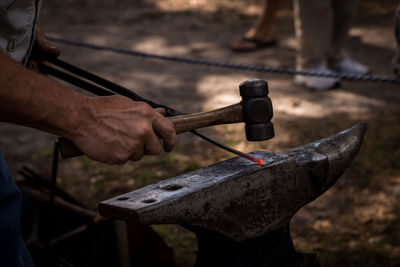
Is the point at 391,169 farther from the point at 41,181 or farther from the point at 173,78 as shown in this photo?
the point at 173,78

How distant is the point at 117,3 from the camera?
29.8 feet

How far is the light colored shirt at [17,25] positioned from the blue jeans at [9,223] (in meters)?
0.30

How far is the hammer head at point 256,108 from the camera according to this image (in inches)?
57.9

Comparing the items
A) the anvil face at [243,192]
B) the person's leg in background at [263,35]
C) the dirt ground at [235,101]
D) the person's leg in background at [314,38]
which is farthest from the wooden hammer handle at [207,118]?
the person's leg in background at [263,35]

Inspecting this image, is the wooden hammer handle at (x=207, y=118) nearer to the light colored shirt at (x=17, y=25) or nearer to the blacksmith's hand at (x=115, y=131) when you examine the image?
the blacksmith's hand at (x=115, y=131)

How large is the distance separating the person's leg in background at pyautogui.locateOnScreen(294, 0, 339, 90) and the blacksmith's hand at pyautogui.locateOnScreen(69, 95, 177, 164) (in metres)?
3.74

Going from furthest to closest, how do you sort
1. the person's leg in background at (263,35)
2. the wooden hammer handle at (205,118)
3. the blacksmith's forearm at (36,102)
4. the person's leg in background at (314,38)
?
the person's leg in background at (263,35), the person's leg in background at (314,38), the wooden hammer handle at (205,118), the blacksmith's forearm at (36,102)

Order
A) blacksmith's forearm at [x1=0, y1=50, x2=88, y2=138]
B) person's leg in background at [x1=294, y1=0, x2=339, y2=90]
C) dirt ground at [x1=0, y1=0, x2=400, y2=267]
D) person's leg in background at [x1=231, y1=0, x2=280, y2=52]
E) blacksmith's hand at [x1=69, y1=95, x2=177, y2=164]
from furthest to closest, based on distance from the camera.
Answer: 1. person's leg in background at [x1=231, y1=0, x2=280, y2=52]
2. person's leg in background at [x1=294, y1=0, x2=339, y2=90]
3. dirt ground at [x1=0, y1=0, x2=400, y2=267]
4. blacksmith's hand at [x1=69, y1=95, x2=177, y2=164]
5. blacksmith's forearm at [x1=0, y1=50, x2=88, y2=138]

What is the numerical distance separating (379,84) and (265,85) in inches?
149

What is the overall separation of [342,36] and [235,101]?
128 cm

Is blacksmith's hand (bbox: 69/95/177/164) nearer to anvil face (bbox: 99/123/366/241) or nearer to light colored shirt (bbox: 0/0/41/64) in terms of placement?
anvil face (bbox: 99/123/366/241)

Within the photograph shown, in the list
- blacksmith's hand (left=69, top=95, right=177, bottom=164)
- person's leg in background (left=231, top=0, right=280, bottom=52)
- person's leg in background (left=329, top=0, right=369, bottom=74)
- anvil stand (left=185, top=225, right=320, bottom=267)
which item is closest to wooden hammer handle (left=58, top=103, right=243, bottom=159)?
blacksmith's hand (left=69, top=95, right=177, bottom=164)

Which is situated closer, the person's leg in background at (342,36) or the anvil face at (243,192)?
the anvil face at (243,192)

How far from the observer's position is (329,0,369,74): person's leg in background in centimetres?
467
